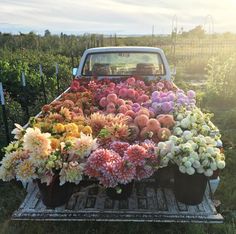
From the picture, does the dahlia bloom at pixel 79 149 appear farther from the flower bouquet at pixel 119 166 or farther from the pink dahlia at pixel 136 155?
the pink dahlia at pixel 136 155

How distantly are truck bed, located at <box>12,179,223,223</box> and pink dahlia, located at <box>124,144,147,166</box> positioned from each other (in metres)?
0.43

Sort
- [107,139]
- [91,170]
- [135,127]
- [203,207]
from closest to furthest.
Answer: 1. [91,170]
2. [203,207]
3. [107,139]
4. [135,127]

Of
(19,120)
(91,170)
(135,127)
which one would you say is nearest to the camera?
(91,170)

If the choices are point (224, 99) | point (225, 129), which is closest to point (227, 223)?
point (225, 129)

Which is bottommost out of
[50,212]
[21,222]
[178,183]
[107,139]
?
[21,222]

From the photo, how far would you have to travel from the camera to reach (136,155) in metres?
2.86

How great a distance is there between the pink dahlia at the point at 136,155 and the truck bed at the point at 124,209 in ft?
1.40

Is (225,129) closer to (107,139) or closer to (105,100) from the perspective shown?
(105,100)

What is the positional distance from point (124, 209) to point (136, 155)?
18.9 inches

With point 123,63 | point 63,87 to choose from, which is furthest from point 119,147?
point 63,87

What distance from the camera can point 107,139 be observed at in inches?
127

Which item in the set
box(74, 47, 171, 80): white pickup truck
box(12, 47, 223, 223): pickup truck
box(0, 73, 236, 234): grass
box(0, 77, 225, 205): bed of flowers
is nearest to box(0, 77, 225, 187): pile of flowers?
box(0, 77, 225, 205): bed of flowers

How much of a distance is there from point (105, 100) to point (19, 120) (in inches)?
104

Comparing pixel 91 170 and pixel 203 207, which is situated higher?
pixel 91 170
